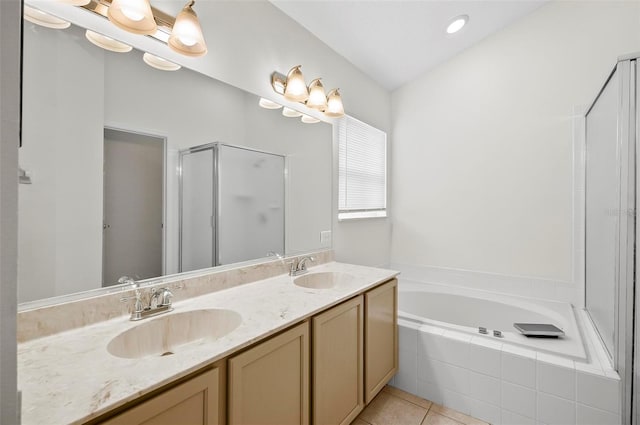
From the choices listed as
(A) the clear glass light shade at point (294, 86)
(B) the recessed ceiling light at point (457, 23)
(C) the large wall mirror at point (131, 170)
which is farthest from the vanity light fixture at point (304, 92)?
(B) the recessed ceiling light at point (457, 23)

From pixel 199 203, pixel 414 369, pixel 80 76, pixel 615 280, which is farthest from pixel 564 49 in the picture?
pixel 80 76

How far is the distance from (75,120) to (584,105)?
10.1 feet

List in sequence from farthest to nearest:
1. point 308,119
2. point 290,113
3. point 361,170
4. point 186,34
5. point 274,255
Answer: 1. point 361,170
2. point 308,119
3. point 290,113
4. point 274,255
5. point 186,34

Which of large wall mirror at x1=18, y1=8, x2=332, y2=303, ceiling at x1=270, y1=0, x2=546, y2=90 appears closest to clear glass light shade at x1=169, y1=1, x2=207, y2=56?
large wall mirror at x1=18, y1=8, x2=332, y2=303

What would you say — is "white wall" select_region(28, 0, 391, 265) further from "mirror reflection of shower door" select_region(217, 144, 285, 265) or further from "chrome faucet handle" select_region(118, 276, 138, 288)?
"chrome faucet handle" select_region(118, 276, 138, 288)

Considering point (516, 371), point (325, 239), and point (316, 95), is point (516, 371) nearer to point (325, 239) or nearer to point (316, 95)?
point (325, 239)

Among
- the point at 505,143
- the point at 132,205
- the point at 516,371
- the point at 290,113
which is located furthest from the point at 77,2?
the point at 505,143

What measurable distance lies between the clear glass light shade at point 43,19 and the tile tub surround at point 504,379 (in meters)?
2.25

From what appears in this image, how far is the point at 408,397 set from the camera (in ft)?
6.24

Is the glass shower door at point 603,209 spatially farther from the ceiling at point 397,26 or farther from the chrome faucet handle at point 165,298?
the chrome faucet handle at point 165,298

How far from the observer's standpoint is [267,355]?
102 centimetres

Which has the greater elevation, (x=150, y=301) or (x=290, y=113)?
(x=290, y=113)

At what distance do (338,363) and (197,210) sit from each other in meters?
1.01

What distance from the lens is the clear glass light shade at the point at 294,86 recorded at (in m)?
1.83
